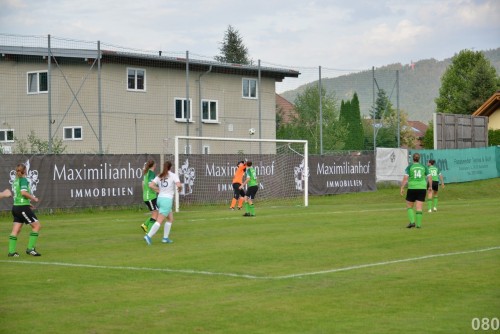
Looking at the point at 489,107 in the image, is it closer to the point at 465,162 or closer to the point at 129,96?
the point at 465,162

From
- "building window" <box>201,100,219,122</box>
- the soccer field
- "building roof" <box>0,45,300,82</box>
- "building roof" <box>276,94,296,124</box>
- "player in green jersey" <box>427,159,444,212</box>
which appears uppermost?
"building roof" <box>276,94,296,124</box>

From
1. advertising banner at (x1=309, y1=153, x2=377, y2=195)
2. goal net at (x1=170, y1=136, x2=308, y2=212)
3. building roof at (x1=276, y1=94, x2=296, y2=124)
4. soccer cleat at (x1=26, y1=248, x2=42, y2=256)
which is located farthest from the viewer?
building roof at (x1=276, y1=94, x2=296, y2=124)

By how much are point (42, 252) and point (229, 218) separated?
10910mm

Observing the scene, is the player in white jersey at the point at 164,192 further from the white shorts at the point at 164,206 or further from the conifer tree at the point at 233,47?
the conifer tree at the point at 233,47

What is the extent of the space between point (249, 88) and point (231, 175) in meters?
15.3

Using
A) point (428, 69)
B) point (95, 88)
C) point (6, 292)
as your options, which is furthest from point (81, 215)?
point (428, 69)

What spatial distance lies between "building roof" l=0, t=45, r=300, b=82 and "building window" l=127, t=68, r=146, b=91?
473 mm

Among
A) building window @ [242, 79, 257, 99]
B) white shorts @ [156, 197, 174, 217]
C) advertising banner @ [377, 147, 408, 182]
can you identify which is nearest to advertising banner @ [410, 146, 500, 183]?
advertising banner @ [377, 147, 408, 182]

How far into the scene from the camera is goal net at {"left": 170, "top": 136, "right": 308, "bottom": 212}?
1484 inches

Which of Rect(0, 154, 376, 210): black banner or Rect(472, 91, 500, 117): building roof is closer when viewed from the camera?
Rect(0, 154, 376, 210): black banner

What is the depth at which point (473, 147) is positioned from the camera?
57.2 m

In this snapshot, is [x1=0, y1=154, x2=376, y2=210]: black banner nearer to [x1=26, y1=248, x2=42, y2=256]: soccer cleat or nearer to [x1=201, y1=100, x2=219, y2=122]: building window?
[x1=201, y1=100, x2=219, y2=122]: building window

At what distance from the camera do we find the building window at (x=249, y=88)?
54219mm

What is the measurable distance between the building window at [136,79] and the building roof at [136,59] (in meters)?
0.47
